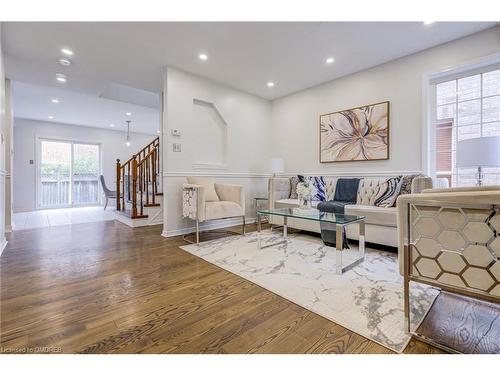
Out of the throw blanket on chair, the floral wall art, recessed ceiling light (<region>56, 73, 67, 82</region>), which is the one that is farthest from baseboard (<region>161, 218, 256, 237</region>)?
recessed ceiling light (<region>56, 73, 67, 82</region>)

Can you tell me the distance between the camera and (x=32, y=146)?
6645mm

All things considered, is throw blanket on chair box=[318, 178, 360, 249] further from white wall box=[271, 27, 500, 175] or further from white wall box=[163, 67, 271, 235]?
white wall box=[163, 67, 271, 235]

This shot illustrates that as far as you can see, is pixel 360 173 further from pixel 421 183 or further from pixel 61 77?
pixel 61 77

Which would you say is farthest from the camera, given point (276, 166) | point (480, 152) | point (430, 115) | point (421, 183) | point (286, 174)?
point (286, 174)

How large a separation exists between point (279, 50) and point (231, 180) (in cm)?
224

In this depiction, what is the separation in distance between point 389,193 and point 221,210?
223 centimetres

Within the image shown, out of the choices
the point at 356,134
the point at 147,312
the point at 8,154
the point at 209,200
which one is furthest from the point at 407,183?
the point at 8,154

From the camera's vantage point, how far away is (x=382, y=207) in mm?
2930

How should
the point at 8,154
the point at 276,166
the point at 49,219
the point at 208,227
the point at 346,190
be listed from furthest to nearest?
the point at 49,219, the point at 276,166, the point at 208,227, the point at 8,154, the point at 346,190

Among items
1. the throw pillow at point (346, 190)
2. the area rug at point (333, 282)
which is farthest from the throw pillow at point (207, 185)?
the throw pillow at point (346, 190)

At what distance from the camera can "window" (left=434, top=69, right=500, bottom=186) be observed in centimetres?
275

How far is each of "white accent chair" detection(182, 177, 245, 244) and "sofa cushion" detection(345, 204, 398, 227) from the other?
1.54 meters
